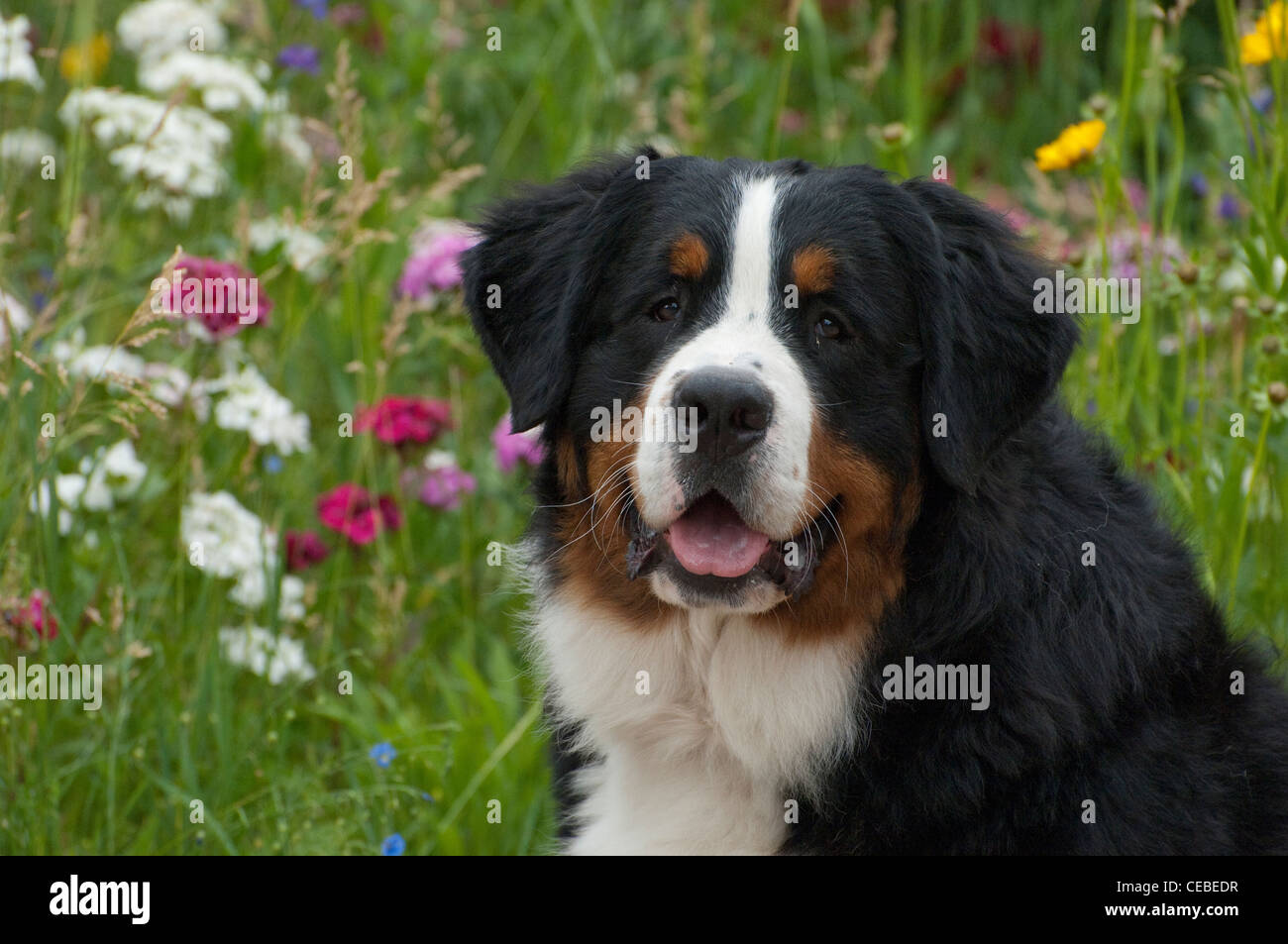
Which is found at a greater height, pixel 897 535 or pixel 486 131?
pixel 486 131

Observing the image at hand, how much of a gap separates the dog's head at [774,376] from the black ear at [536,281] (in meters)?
0.01

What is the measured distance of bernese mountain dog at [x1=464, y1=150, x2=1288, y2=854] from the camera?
289 cm

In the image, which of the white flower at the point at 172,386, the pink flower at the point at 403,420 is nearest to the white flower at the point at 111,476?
the white flower at the point at 172,386

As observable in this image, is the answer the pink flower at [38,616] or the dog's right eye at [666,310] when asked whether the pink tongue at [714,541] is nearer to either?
the dog's right eye at [666,310]

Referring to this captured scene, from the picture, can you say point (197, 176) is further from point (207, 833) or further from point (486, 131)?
point (486, 131)

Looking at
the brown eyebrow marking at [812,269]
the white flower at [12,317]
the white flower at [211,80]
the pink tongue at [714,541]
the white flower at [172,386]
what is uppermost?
the white flower at [211,80]

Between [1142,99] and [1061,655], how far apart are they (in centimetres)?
178

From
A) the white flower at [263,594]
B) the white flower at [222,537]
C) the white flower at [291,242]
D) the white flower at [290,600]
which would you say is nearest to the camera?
the white flower at [222,537]

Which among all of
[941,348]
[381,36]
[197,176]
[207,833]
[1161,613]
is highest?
[381,36]

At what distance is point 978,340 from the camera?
3.10m

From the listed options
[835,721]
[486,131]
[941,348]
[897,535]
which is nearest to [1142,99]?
[941,348]

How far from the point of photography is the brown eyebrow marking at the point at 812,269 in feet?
9.93

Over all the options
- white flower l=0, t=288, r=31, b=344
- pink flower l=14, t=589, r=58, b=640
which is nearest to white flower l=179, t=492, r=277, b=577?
pink flower l=14, t=589, r=58, b=640
